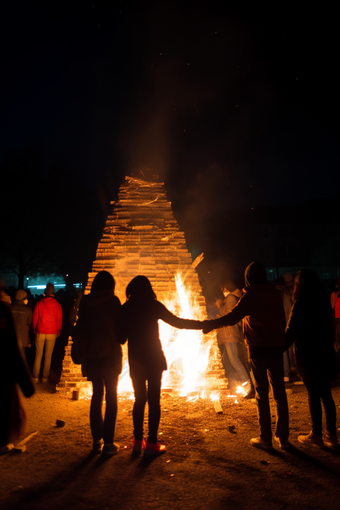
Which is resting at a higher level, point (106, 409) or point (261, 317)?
point (261, 317)

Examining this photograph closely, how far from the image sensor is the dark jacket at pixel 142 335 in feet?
15.1

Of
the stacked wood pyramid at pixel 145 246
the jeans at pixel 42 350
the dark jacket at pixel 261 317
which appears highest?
the stacked wood pyramid at pixel 145 246

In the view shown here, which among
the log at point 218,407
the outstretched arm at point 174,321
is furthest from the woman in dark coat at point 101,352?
the log at point 218,407

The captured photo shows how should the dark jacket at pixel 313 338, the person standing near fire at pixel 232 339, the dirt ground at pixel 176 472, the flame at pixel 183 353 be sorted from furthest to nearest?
1. the person standing near fire at pixel 232 339
2. the flame at pixel 183 353
3. the dark jacket at pixel 313 338
4. the dirt ground at pixel 176 472

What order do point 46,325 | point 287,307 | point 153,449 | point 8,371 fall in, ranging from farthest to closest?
point 287,307, point 46,325, point 153,449, point 8,371

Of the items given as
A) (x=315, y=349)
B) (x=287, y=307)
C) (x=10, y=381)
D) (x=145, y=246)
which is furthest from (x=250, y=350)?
(x=287, y=307)

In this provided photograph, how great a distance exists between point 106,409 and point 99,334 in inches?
34.6

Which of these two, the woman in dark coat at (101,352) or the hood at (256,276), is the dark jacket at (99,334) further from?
the hood at (256,276)

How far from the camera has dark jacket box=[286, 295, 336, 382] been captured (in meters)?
4.52

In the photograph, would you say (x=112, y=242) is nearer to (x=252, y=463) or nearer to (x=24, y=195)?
(x=252, y=463)

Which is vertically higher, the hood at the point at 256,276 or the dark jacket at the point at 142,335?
the hood at the point at 256,276

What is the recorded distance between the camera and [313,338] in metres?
4.59

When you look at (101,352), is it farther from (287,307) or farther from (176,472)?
(287,307)

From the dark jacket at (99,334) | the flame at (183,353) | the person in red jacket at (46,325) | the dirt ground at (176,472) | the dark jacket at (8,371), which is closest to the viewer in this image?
the dark jacket at (8,371)
